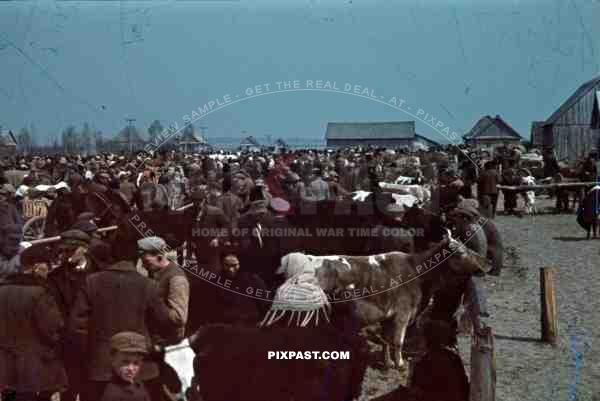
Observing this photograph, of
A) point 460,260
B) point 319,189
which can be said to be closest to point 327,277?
point 460,260

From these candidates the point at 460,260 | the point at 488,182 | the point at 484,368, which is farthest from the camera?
the point at 488,182

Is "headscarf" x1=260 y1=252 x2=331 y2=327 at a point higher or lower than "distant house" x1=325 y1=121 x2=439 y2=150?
lower

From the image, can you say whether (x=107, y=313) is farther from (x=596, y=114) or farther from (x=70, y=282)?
(x=596, y=114)

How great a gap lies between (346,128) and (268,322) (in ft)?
214

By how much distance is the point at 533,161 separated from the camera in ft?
127

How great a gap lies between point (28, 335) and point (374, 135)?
6531 cm

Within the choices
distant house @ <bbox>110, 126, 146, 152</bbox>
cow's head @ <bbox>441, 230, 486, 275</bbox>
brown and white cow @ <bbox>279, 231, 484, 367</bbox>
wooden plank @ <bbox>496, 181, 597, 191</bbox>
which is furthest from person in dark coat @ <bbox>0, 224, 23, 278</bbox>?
distant house @ <bbox>110, 126, 146, 152</bbox>

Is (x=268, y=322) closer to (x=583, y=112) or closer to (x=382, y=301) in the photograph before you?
(x=382, y=301)

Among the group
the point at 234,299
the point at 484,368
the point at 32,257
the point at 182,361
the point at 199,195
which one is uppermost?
the point at 199,195

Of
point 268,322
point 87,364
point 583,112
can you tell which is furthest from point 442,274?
point 583,112

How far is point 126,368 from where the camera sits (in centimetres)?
495

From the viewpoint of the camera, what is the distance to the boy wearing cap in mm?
4926

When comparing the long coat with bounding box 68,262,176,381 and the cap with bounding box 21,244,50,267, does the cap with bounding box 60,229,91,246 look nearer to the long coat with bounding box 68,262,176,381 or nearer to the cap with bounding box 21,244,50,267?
the cap with bounding box 21,244,50,267

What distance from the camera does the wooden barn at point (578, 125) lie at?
137 feet
